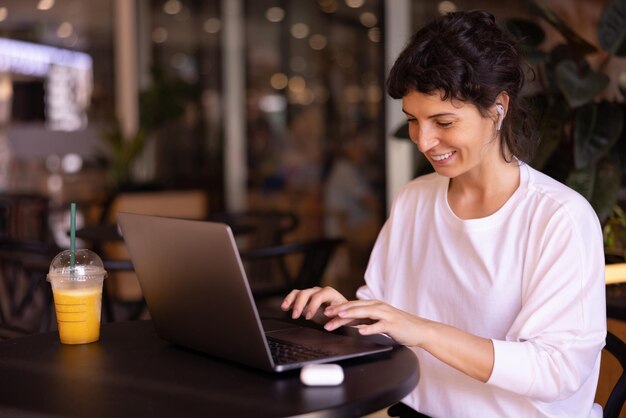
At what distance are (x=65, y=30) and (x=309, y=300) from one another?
7631 mm

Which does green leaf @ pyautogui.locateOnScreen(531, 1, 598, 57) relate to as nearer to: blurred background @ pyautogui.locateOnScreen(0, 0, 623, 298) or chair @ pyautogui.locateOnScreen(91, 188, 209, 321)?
blurred background @ pyautogui.locateOnScreen(0, 0, 623, 298)

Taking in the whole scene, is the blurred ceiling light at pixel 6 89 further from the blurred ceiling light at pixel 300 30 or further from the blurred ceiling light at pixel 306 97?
the blurred ceiling light at pixel 306 97

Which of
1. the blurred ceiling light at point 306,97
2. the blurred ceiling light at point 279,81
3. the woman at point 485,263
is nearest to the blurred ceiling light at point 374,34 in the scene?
the blurred ceiling light at point 306,97

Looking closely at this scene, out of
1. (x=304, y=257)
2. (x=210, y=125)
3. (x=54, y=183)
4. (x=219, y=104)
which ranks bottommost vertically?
(x=54, y=183)

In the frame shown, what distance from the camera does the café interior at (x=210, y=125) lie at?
5312 millimetres

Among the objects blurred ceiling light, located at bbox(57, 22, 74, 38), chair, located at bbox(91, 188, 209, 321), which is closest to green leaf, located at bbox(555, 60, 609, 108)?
chair, located at bbox(91, 188, 209, 321)

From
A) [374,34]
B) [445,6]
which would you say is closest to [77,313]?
[445,6]

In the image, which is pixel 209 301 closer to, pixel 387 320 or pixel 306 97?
pixel 387 320

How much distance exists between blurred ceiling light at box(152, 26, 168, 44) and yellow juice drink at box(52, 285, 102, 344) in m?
6.78

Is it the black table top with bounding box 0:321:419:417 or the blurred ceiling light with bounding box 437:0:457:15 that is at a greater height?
the blurred ceiling light with bounding box 437:0:457:15

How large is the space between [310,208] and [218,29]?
1979mm

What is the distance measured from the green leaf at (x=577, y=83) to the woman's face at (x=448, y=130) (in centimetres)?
135

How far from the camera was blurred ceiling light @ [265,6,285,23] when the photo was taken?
7.10 metres

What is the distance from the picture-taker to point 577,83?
3.18m
